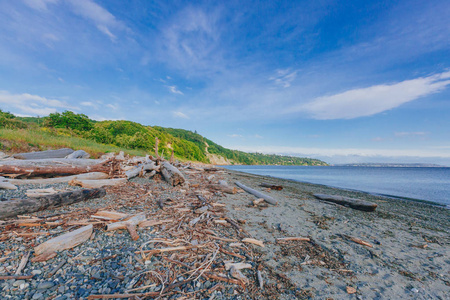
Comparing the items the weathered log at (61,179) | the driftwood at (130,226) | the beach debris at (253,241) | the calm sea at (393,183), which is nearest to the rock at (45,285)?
the driftwood at (130,226)

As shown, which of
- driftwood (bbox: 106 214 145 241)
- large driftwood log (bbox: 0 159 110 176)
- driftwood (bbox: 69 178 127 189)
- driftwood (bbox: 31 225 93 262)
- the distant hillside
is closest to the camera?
driftwood (bbox: 31 225 93 262)

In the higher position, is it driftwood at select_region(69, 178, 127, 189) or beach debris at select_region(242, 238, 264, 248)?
driftwood at select_region(69, 178, 127, 189)

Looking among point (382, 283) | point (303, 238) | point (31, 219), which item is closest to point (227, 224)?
point (303, 238)

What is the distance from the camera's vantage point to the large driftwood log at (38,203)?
12.4 ft

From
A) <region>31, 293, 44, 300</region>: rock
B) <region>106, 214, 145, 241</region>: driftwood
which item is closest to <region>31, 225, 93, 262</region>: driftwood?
<region>106, 214, 145, 241</region>: driftwood

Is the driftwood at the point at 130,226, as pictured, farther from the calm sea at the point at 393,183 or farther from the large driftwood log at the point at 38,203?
the calm sea at the point at 393,183

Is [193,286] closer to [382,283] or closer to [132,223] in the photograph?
[132,223]

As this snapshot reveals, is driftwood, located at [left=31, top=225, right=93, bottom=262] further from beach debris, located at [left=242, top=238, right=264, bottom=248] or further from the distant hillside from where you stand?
the distant hillside

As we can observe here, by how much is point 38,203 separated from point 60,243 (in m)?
2.12

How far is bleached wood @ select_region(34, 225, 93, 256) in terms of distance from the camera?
2883 millimetres

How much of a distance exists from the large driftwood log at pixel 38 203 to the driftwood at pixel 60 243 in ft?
6.09

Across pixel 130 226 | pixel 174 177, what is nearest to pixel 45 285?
pixel 130 226

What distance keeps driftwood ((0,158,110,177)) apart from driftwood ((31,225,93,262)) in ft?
21.7

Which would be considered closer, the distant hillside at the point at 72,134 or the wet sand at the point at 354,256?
the wet sand at the point at 354,256
